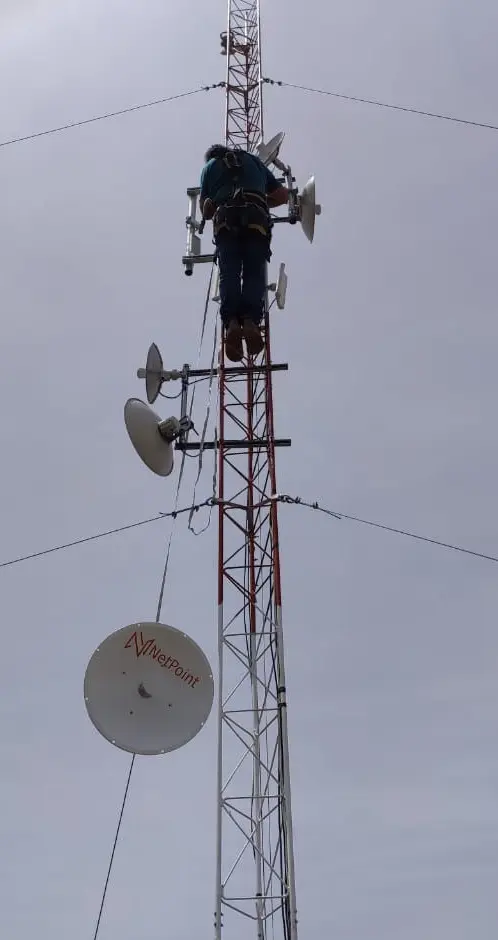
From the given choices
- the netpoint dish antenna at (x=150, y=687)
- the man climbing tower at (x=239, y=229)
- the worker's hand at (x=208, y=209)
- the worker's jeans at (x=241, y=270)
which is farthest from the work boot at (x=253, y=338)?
Result: the netpoint dish antenna at (x=150, y=687)

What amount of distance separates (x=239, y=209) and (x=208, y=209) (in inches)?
24.4

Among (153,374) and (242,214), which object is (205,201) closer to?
(242,214)

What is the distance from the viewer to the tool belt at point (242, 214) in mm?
12789

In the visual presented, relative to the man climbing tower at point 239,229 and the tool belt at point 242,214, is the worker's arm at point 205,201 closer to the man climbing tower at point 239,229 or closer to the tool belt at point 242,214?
the man climbing tower at point 239,229

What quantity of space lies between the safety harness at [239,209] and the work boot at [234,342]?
114 centimetres

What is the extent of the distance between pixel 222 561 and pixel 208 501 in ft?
2.53

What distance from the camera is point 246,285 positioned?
507 inches

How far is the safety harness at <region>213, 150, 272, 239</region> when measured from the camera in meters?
12.8

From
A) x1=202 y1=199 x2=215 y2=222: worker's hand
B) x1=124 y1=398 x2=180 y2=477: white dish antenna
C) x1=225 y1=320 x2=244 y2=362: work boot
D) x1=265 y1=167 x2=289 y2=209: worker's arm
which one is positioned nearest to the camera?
x1=124 y1=398 x2=180 y2=477: white dish antenna

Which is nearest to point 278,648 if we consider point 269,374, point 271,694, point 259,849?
point 271,694

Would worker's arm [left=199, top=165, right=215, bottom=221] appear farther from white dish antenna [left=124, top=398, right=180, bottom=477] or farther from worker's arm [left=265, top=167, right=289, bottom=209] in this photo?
white dish antenna [left=124, top=398, right=180, bottom=477]

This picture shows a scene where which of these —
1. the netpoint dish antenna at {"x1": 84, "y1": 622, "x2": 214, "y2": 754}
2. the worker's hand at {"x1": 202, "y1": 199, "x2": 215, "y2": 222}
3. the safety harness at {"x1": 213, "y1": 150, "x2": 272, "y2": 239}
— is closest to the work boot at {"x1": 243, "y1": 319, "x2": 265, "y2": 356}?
the safety harness at {"x1": 213, "y1": 150, "x2": 272, "y2": 239}

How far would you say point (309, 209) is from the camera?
14258mm

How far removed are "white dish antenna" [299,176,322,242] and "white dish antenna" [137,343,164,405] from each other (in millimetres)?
2654
